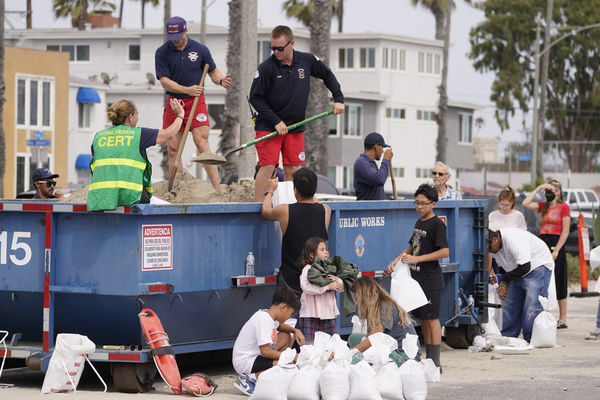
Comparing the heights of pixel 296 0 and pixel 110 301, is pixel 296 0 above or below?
above

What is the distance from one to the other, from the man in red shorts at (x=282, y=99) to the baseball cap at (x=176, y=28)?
34.1 inches

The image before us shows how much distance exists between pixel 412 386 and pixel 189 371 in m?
2.73

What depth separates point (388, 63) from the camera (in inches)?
2505

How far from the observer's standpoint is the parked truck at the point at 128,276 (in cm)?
919

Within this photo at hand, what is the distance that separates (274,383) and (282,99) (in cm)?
355

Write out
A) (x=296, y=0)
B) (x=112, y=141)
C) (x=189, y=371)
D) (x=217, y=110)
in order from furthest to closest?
(x=296, y=0) → (x=217, y=110) → (x=189, y=371) → (x=112, y=141)

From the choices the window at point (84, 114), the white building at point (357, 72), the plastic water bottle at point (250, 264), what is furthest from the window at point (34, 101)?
the plastic water bottle at point (250, 264)

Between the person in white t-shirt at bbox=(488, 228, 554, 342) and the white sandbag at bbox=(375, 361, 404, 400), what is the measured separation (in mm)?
4103

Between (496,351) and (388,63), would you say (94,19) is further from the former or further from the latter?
(496,351)

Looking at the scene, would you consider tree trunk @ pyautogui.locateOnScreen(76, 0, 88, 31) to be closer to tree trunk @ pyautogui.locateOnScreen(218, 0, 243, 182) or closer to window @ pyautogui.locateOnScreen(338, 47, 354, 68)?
window @ pyautogui.locateOnScreen(338, 47, 354, 68)

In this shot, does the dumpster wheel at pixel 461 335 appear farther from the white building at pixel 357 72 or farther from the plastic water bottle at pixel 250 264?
the white building at pixel 357 72

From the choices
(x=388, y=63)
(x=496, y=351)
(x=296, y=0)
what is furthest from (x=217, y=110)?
(x=496, y=351)

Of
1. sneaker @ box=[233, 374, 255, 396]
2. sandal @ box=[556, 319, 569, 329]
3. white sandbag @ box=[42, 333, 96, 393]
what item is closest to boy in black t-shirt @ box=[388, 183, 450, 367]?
sneaker @ box=[233, 374, 255, 396]

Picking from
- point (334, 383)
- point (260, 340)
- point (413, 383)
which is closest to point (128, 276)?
point (260, 340)
